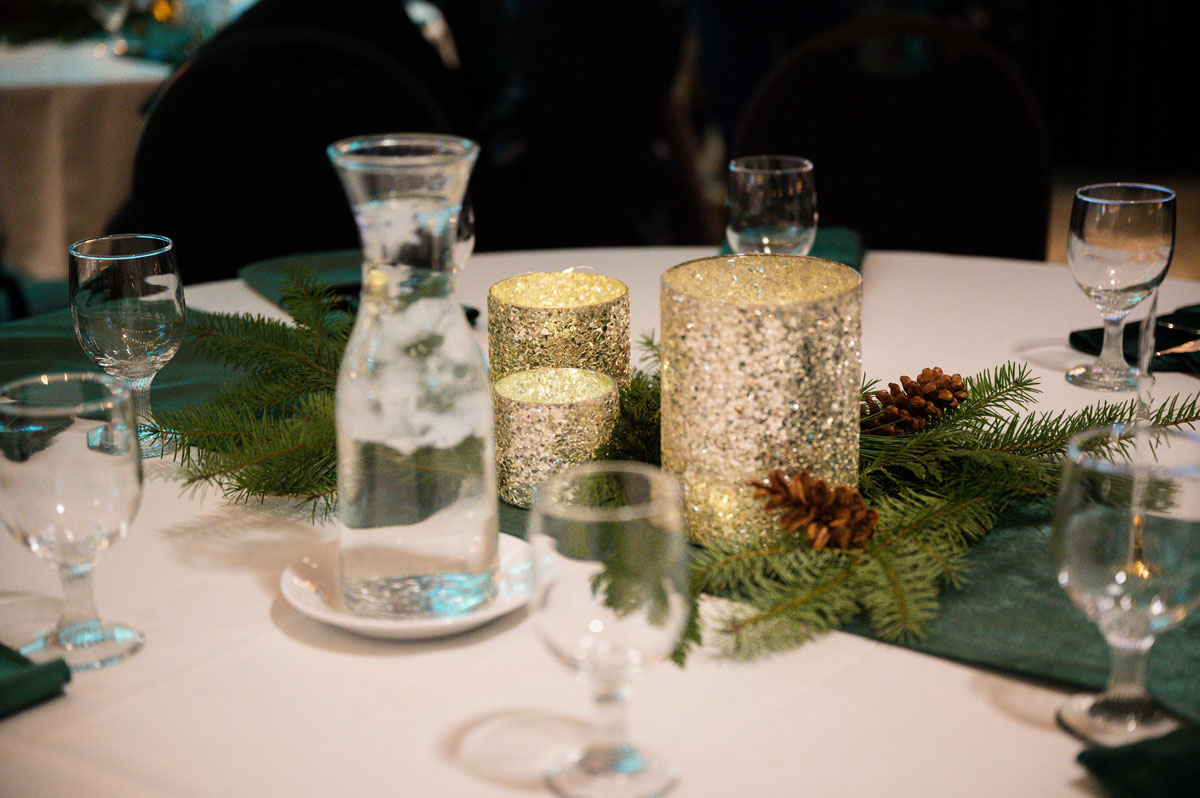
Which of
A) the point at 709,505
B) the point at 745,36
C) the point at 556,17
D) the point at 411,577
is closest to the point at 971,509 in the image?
the point at 709,505

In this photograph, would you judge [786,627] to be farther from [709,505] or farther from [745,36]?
[745,36]

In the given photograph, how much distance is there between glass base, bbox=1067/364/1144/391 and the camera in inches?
39.4

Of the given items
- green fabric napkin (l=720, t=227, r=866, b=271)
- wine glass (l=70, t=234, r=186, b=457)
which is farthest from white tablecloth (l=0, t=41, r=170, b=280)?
wine glass (l=70, t=234, r=186, b=457)

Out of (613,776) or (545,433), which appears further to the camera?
(545,433)

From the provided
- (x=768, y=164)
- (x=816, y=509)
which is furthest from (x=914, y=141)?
(x=816, y=509)

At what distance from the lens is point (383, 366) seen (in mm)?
610

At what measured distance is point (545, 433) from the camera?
2.49 feet

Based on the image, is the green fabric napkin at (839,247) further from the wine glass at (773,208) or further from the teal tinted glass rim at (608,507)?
the teal tinted glass rim at (608,507)

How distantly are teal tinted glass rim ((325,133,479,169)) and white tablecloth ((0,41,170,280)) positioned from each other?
258 cm

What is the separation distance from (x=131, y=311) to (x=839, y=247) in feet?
2.53

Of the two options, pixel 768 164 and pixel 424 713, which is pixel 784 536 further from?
pixel 768 164

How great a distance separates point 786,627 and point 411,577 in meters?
0.20

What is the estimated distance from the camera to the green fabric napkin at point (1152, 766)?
1.59ft

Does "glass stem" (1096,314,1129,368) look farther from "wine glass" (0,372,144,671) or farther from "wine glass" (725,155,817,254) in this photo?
"wine glass" (0,372,144,671)
